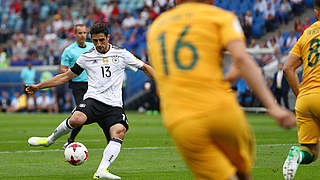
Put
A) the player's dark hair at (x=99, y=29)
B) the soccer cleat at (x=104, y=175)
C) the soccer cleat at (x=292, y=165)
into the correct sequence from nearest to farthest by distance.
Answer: the soccer cleat at (x=292, y=165) < the soccer cleat at (x=104, y=175) < the player's dark hair at (x=99, y=29)

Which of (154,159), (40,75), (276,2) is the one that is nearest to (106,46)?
(154,159)

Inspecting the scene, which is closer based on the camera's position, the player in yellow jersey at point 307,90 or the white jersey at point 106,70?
the player in yellow jersey at point 307,90

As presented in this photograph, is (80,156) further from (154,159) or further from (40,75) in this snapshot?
(40,75)

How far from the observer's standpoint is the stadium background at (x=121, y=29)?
27.3m

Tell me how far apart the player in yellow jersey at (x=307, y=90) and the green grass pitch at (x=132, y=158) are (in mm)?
1298

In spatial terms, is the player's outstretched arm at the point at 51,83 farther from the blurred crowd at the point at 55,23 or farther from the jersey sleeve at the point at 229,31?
the blurred crowd at the point at 55,23

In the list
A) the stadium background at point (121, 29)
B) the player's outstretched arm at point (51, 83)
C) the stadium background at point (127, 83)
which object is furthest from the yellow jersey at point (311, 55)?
the stadium background at point (121, 29)

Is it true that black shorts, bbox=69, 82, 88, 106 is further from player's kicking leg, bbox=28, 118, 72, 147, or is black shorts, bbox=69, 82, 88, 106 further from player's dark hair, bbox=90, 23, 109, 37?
player's dark hair, bbox=90, 23, 109, 37

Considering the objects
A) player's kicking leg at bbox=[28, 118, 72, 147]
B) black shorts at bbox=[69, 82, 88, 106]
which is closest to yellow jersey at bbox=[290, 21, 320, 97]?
player's kicking leg at bbox=[28, 118, 72, 147]

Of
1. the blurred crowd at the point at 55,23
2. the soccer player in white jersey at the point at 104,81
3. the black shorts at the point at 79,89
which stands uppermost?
the soccer player in white jersey at the point at 104,81

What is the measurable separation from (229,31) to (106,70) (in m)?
5.42

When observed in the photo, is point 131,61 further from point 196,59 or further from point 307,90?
point 196,59

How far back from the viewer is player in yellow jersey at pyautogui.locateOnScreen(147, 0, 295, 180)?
14.5 ft

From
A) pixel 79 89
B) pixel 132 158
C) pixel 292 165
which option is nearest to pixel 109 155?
pixel 292 165
